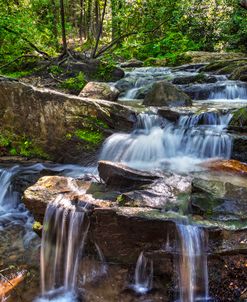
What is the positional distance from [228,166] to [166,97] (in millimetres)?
3722

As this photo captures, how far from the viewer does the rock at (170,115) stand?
7703mm

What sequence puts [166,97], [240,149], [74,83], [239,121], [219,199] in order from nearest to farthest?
[219,199], [240,149], [239,121], [166,97], [74,83]

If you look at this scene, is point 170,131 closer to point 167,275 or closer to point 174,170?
point 174,170

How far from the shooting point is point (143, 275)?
4.14m

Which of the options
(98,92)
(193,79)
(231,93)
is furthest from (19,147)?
(193,79)

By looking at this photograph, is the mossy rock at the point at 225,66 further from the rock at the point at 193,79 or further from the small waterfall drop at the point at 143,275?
the small waterfall drop at the point at 143,275

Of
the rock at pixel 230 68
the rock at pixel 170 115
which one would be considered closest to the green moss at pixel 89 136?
the rock at pixel 170 115

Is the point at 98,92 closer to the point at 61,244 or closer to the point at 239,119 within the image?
the point at 239,119

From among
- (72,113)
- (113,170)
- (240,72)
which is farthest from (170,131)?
(240,72)

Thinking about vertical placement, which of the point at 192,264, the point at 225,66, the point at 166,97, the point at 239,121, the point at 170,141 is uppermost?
the point at 225,66

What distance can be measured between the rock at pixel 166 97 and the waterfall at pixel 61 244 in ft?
16.8

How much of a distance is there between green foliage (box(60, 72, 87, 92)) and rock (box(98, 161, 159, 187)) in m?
5.50

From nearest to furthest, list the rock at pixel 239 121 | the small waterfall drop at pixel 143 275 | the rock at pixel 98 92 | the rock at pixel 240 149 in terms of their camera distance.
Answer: the small waterfall drop at pixel 143 275, the rock at pixel 240 149, the rock at pixel 239 121, the rock at pixel 98 92

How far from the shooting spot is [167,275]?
4.07 metres
